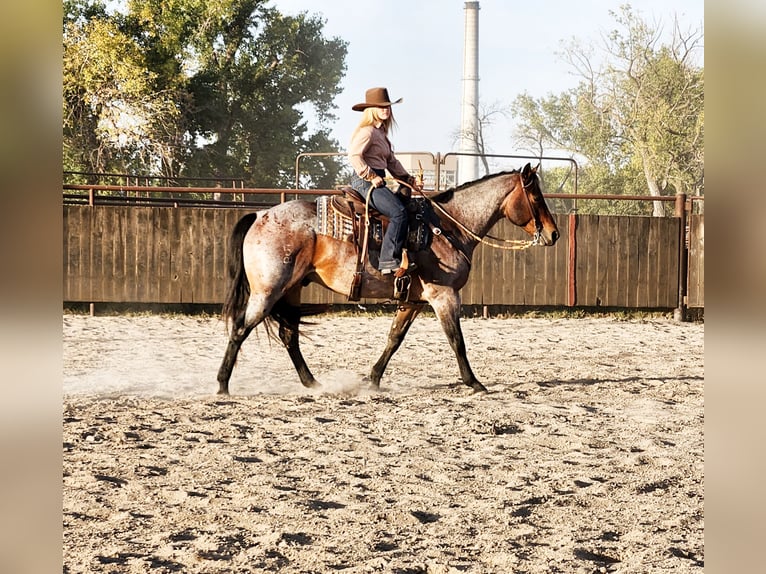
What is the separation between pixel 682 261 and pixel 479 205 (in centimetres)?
699

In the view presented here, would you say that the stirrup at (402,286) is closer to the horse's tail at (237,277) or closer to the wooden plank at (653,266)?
the horse's tail at (237,277)

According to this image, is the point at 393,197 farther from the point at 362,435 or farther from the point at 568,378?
the point at 568,378

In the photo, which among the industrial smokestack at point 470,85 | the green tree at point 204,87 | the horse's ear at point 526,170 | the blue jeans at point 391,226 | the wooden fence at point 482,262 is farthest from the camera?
the industrial smokestack at point 470,85

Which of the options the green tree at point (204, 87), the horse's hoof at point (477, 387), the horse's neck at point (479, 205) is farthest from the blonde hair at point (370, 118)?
the green tree at point (204, 87)

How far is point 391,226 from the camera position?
651cm

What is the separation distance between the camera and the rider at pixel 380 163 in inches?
253

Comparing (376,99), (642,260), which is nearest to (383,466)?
(376,99)

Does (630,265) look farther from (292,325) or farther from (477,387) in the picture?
(292,325)

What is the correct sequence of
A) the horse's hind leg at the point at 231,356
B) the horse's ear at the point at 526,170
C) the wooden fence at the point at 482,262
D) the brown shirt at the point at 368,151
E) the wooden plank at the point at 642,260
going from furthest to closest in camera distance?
the wooden plank at the point at 642,260 → the wooden fence at the point at 482,262 → the horse's ear at the point at 526,170 → the horse's hind leg at the point at 231,356 → the brown shirt at the point at 368,151

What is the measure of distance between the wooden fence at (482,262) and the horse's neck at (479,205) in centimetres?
536

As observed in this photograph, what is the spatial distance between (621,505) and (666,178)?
30.3 metres

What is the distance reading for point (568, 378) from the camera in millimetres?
7781

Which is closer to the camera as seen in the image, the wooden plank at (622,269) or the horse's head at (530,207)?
the horse's head at (530,207)
